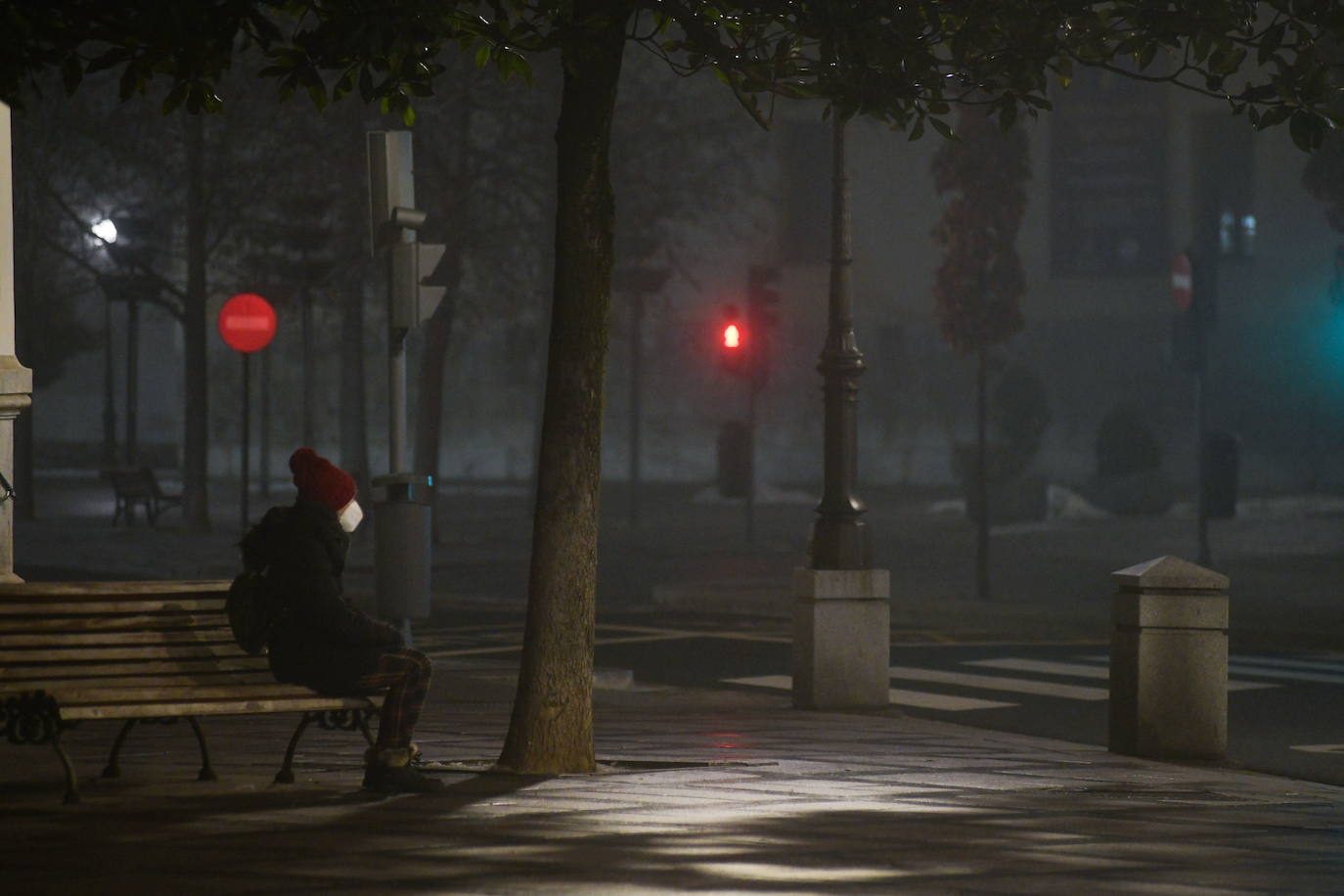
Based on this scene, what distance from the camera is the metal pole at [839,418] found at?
41.5ft

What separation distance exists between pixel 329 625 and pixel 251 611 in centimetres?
30

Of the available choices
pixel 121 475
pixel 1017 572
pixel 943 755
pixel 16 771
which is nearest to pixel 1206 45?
pixel 943 755

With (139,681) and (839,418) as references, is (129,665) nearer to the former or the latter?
(139,681)

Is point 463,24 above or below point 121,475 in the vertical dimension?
above

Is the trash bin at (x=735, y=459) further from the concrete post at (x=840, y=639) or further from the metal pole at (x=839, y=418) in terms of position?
the concrete post at (x=840, y=639)

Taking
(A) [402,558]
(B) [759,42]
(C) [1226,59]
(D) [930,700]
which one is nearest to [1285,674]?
(D) [930,700]

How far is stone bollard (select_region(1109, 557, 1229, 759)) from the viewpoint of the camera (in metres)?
10.8

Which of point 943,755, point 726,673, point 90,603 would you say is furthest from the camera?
point 726,673

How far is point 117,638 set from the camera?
318 inches

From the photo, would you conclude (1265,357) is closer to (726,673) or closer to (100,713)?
(726,673)

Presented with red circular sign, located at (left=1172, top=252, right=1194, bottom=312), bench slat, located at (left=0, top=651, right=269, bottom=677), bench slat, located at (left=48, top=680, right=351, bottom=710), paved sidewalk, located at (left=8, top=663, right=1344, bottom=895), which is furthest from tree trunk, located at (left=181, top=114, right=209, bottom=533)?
bench slat, located at (left=48, top=680, right=351, bottom=710)

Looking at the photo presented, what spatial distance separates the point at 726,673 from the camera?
48.8ft

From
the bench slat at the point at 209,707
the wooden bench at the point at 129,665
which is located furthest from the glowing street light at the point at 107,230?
the bench slat at the point at 209,707

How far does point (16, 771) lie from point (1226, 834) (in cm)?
468
